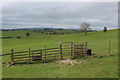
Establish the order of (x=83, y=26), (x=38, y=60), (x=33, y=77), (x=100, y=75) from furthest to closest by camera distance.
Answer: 1. (x=83, y=26)
2. (x=38, y=60)
3. (x=33, y=77)
4. (x=100, y=75)

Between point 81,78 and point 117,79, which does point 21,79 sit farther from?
point 117,79

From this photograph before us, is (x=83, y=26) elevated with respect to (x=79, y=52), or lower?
elevated

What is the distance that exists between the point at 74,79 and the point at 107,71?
2.86m

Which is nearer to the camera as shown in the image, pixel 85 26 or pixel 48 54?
pixel 48 54

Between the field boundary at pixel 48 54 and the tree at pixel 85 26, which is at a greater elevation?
the tree at pixel 85 26

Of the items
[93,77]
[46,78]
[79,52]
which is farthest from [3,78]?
[79,52]

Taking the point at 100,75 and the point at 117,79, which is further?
the point at 100,75

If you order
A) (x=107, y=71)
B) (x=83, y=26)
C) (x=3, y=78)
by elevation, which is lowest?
(x=3, y=78)

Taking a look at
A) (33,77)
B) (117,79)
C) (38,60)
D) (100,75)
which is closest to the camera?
(117,79)

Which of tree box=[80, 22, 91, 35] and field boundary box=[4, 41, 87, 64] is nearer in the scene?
field boundary box=[4, 41, 87, 64]

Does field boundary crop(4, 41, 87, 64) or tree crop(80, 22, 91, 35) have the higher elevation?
tree crop(80, 22, 91, 35)

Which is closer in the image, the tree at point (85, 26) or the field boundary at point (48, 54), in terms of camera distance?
the field boundary at point (48, 54)

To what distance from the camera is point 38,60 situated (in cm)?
1505

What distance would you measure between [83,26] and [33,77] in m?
74.2
